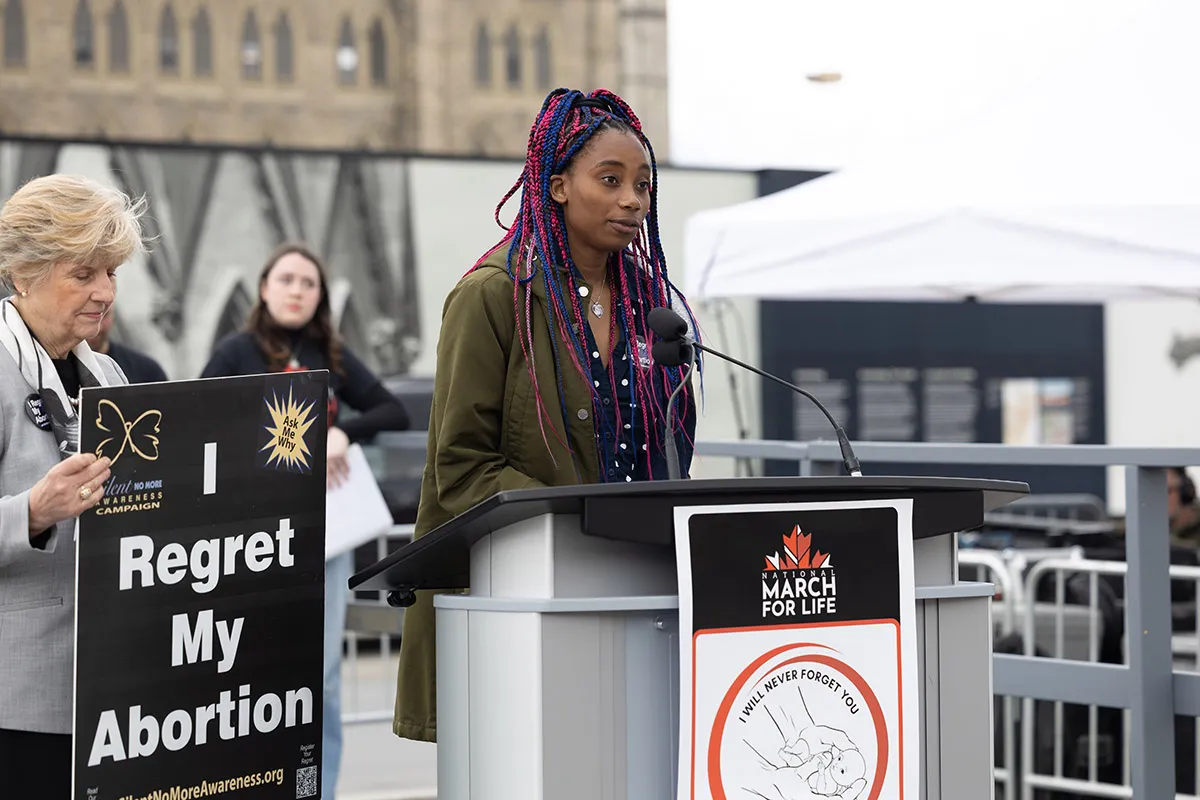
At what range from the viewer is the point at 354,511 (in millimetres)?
6254

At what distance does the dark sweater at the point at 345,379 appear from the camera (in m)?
5.95

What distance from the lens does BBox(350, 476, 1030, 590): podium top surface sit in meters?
2.35

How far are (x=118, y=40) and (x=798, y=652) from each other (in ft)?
138

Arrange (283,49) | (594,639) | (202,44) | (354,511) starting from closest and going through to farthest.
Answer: (594,639) → (354,511) → (202,44) → (283,49)

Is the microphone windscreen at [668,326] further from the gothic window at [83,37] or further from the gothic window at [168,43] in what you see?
the gothic window at [168,43]

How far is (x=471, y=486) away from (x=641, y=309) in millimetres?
559

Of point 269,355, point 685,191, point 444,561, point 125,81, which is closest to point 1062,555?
point 269,355

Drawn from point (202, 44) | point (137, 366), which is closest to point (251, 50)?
point (202, 44)

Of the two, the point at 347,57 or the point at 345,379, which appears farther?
the point at 347,57

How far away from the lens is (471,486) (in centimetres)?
283

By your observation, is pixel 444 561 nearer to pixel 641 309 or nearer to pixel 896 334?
pixel 641 309

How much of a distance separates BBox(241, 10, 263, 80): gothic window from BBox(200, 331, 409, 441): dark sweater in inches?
1495

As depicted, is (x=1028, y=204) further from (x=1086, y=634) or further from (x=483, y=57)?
(x=483, y=57)

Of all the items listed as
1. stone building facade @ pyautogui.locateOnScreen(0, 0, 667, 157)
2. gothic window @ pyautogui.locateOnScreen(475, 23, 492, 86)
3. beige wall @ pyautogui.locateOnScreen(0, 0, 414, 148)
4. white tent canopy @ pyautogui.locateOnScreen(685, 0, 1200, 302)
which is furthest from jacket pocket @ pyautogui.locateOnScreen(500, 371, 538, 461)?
gothic window @ pyautogui.locateOnScreen(475, 23, 492, 86)
